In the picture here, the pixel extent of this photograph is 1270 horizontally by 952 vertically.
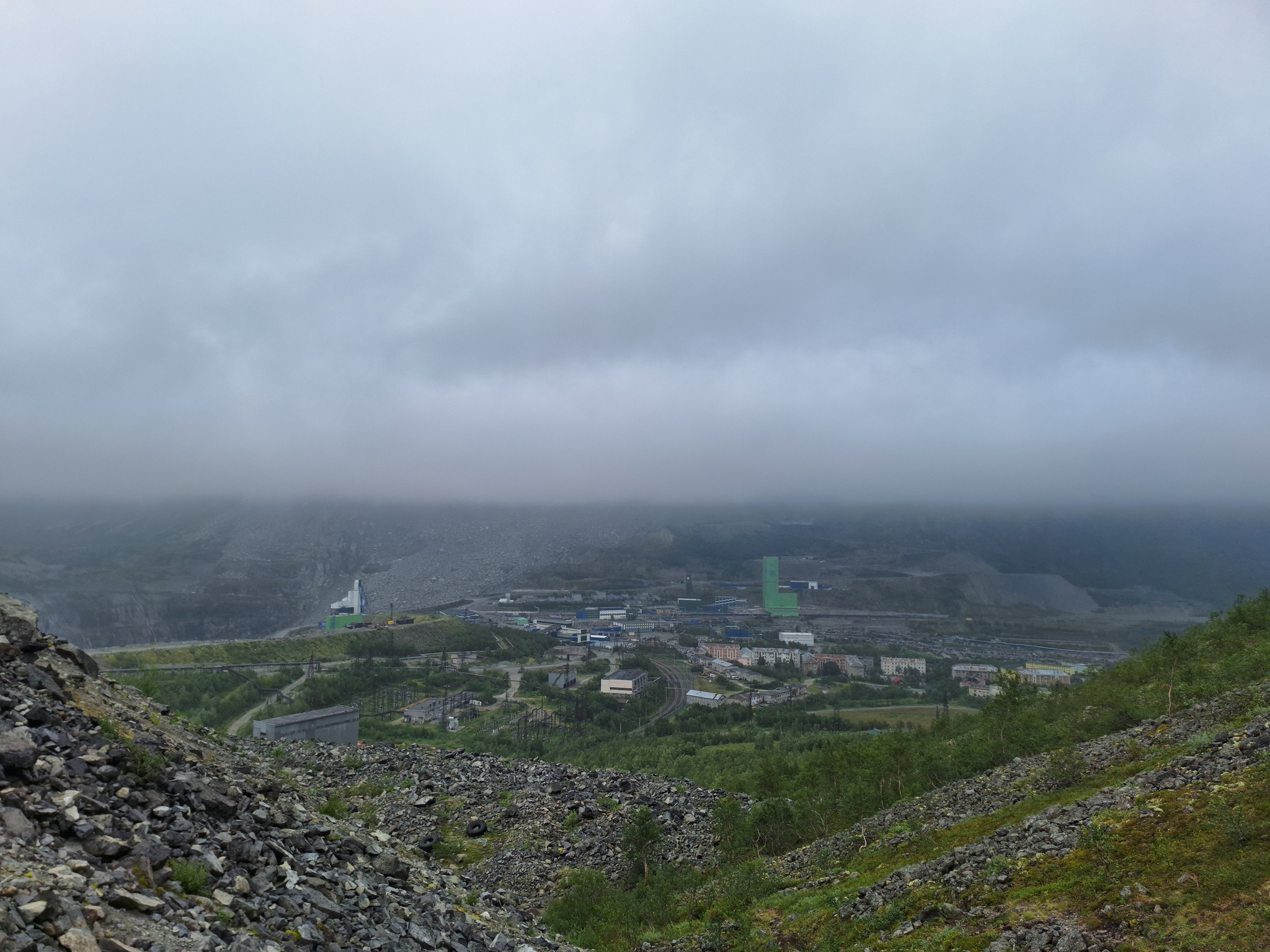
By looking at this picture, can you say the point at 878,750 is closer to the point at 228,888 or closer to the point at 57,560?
the point at 228,888

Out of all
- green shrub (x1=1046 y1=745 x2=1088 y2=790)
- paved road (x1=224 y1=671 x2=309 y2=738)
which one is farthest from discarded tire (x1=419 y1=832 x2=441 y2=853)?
paved road (x1=224 y1=671 x2=309 y2=738)

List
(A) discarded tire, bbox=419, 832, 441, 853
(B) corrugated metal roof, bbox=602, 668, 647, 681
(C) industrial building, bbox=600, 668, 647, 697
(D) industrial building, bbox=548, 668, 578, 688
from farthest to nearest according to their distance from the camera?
(B) corrugated metal roof, bbox=602, 668, 647, 681 → (D) industrial building, bbox=548, 668, 578, 688 → (C) industrial building, bbox=600, 668, 647, 697 → (A) discarded tire, bbox=419, 832, 441, 853

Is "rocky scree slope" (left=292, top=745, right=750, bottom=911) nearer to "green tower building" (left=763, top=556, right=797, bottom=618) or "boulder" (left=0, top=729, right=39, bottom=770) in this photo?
"boulder" (left=0, top=729, right=39, bottom=770)

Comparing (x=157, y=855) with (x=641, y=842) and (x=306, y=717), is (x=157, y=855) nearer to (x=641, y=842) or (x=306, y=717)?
(x=641, y=842)

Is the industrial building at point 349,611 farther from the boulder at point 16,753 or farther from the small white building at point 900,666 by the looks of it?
the boulder at point 16,753

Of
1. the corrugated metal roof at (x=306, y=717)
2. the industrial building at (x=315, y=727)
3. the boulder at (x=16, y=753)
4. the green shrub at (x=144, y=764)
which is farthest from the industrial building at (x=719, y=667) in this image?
the boulder at (x=16, y=753)

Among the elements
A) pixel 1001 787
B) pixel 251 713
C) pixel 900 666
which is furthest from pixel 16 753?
pixel 900 666

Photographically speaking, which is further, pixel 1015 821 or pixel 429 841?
pixel 429 841
